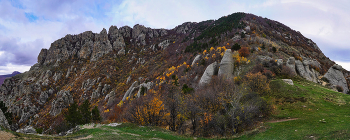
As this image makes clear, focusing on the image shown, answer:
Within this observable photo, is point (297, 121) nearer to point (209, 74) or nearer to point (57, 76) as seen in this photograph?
point (209, 74)

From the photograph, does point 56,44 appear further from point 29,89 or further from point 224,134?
point 224,134

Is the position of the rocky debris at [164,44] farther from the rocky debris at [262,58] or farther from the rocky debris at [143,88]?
the rocky debris at [262,58]

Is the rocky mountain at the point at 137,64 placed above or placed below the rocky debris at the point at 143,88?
above

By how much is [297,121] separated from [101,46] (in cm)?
17085

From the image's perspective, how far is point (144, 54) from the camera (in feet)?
484

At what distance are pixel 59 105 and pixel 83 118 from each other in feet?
233

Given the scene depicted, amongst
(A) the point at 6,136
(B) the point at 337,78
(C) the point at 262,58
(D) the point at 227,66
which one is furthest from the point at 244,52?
(A) the point at 6,136

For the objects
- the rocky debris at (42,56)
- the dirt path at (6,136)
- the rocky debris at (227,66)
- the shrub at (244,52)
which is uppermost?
the rocky debris at (42,56)

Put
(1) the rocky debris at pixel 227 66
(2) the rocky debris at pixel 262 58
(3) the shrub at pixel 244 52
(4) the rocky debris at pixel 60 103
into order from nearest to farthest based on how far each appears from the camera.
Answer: (2) the rocky debris at pixel 262 58 → (1) the rocky debris at pixel 227 66 → (3) the shrub at pixel 244 52 → (4) the rocky debris at pixel 60 103

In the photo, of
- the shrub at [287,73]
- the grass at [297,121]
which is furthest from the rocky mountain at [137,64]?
the grass at [297,121]

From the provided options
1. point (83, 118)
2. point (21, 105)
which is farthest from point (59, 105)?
point (83, 118)

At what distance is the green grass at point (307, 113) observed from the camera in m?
12.7

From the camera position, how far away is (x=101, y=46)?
154m

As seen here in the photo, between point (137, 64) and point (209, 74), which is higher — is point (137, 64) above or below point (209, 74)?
above
